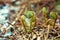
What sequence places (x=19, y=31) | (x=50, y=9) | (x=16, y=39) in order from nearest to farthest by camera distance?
(x=16, y=39)
(x=19, y=31)
(x=50, y=9)

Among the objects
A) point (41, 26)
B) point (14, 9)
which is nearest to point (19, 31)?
point (41, 26)

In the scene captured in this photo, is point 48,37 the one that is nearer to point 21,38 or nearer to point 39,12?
point 21,38

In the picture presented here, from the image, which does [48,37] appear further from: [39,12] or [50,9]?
[50,9]

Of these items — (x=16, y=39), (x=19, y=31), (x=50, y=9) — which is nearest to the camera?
(x=16, y=39)

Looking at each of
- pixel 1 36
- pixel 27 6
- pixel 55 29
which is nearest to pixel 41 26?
pixel 55 29

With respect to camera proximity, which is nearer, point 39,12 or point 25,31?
point 25,31

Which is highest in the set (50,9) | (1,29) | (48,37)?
(50,9)

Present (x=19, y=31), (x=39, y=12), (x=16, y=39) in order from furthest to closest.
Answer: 1. (x=39, y=12)
2. (x=19, y=31)
3. (x=16, y=39)

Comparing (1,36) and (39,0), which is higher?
(39,0)

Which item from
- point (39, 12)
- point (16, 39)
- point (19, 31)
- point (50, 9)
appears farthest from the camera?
point (50, 9)
